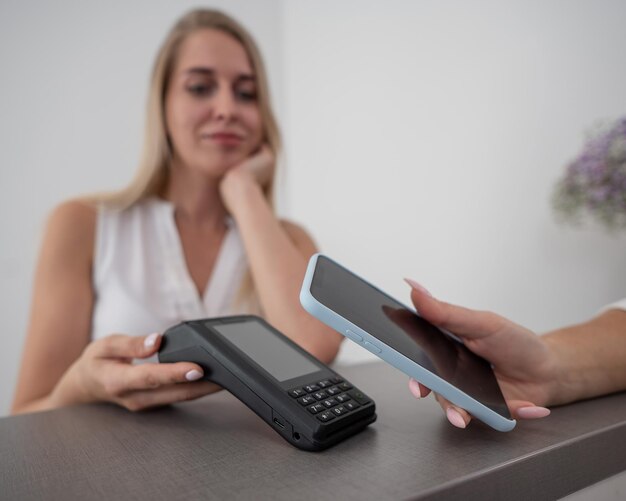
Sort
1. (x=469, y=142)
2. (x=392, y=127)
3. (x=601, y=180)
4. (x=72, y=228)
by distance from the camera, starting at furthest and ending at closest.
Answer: (x=392, y=127)
(x=469, y=142)
(x=72, y=228)
(x=601, y=180)

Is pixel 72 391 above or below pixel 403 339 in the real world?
below

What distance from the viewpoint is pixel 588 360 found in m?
0.49

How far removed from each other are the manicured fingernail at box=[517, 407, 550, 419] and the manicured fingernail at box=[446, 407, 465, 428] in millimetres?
66

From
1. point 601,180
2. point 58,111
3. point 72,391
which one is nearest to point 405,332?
point 72,391

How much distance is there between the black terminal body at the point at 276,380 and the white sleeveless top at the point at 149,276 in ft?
1.79

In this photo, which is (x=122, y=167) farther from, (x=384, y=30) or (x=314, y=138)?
(x=384, y=30)

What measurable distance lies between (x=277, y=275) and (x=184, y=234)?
0.38 meters

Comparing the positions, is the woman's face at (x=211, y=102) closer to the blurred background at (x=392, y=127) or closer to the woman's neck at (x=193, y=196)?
the woman's neck at (x=193, y=196)

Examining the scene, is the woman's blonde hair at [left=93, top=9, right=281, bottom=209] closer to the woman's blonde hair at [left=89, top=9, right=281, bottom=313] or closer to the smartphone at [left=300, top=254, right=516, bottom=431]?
the woman's blonde hair at [left=89, top=9, right=281, bottom=313]

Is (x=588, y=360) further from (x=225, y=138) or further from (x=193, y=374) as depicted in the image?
(x=225, y=138)

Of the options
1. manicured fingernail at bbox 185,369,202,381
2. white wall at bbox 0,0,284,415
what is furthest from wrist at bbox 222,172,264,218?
white wall at bbox 0,0,284,415

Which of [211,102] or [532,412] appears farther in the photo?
[211,102]

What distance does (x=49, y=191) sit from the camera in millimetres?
1704

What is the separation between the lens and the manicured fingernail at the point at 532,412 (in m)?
0.39
